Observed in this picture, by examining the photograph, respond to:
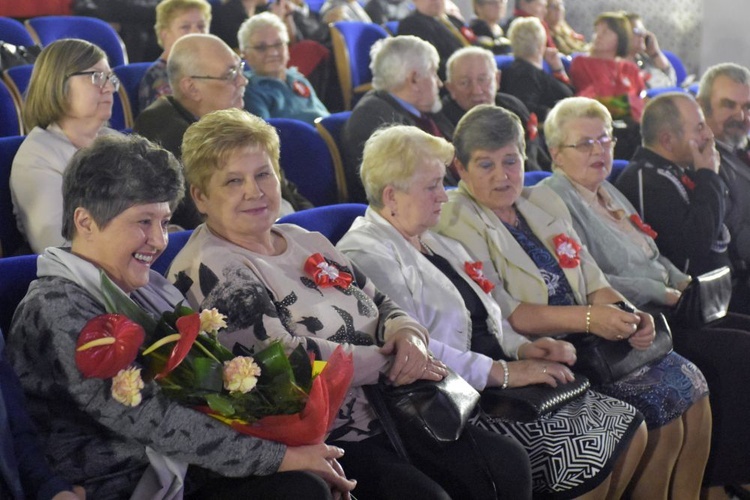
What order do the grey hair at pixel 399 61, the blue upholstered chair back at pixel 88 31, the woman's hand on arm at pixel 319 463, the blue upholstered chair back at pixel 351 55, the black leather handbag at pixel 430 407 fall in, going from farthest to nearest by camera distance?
the blue upholstered chair back at pixel 351 55 → the blue upholstered chair back at pixel 88 31 → the grey hair at pixel 399 61 → the black leather handbag at pixel 430 407 → the woman's hand on arm at pixel 319 463

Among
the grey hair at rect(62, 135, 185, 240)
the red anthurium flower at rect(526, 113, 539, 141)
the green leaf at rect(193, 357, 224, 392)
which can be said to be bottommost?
the red anthurium flower at rect(526, 113, 539, 141)

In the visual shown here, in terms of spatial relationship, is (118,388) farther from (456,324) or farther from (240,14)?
(240,14)

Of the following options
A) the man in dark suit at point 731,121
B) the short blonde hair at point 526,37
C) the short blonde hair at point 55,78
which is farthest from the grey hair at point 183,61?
the short blonde hair at point 526,37

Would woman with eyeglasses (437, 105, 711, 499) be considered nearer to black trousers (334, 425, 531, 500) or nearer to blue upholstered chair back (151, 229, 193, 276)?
black trousers (334, 425, 531, 500)

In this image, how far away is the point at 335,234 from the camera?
2.85m

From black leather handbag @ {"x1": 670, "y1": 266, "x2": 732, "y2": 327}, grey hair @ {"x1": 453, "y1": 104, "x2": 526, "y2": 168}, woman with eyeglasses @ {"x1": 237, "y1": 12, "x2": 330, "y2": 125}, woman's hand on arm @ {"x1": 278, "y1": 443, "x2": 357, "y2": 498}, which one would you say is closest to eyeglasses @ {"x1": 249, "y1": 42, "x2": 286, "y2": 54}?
woman with eyeglasses @ {"x1": 237, "y1": 12, "x2": 330, "y2": 125}

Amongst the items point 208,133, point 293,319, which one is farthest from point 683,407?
point 208,133

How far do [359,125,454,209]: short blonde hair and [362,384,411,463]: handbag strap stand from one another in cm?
65

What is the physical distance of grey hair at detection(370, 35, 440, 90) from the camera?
4.14 meters

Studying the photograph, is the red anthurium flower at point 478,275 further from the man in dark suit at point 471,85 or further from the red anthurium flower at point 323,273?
the man in dark suit at point 471,85

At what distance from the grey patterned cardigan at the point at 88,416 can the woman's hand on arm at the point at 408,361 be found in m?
0.43

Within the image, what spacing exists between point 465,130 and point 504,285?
1.61 feet

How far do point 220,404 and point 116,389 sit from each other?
18 centimetres

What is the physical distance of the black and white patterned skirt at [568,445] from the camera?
8.07 feet
